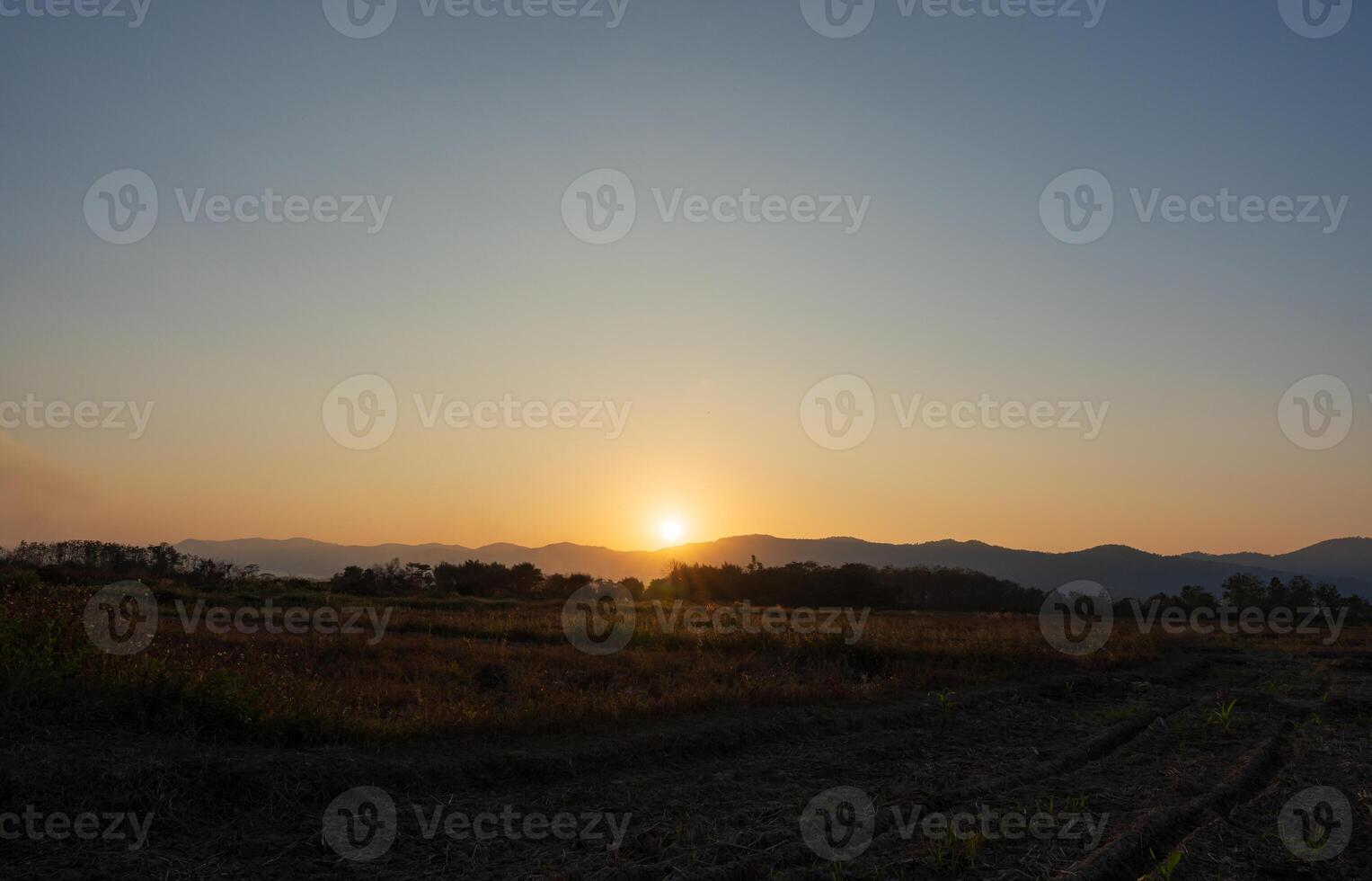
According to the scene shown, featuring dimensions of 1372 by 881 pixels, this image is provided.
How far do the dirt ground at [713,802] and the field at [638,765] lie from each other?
0.03m

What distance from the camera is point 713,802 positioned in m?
8.12

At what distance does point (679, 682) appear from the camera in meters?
13.6

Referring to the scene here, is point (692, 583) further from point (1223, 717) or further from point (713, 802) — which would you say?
point (713, 802)

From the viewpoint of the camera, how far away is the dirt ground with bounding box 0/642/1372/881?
6484 mm

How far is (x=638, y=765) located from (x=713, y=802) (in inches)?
63.6

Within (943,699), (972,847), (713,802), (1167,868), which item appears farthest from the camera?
(943,699)

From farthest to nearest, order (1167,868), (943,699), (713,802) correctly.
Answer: (943,699)
(713,802)
(1167,868)

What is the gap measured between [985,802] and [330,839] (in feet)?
18.7

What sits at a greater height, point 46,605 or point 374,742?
point 46,605

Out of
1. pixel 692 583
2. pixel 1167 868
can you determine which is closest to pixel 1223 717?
pixel 1167 868

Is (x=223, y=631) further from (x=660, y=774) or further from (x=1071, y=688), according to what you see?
(x=1071, y=688)

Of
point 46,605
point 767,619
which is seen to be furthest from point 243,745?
point 767,619

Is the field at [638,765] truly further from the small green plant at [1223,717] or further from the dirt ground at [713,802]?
the small green plant at [1223,717]

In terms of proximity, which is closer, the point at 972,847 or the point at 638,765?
the point at 972,847
